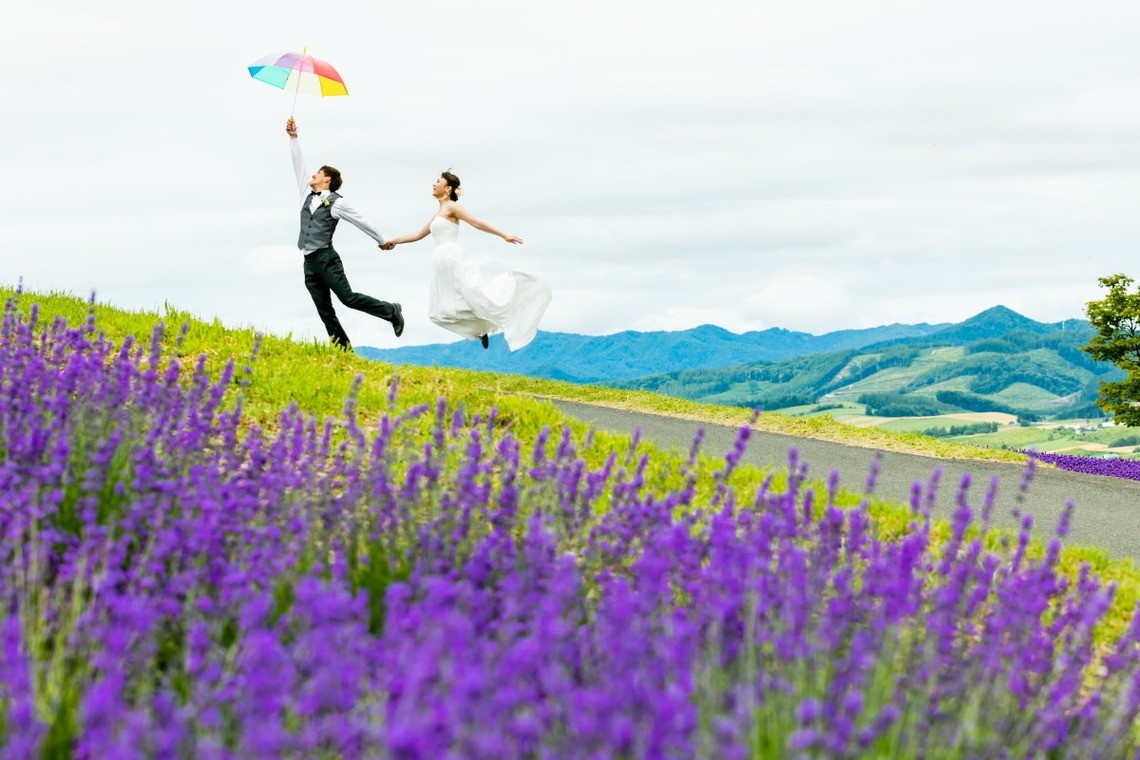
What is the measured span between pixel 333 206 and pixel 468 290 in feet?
6.66

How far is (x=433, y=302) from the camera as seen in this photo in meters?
13.5

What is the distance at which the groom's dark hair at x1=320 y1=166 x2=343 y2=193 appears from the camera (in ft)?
41.6

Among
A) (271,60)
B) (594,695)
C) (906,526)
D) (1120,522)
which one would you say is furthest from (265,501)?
(271,60)

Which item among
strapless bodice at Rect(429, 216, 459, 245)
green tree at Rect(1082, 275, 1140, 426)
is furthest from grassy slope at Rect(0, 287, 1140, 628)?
green tree at Rect(1082, 275, 1140, 426)

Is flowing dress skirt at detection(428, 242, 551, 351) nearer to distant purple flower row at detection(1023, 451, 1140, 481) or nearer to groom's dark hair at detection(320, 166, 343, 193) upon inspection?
groom's dark hair at detection(320, 166, 343, 193)

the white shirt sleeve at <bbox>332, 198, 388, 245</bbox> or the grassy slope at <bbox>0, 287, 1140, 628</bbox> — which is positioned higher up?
the white shirt sleeve at <bbox>332, 198, 388, 245</bbox>

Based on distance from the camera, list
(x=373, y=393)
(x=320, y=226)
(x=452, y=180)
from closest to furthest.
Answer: (x=373, y=393)
(x=320, y=226)
(x=452, y=180)

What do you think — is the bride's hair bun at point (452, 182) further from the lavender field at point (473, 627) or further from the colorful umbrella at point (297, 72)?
the lavender field at point (473, 627)

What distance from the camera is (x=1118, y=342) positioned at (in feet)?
108

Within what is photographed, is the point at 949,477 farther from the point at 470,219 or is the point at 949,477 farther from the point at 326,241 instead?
the point at 326,241

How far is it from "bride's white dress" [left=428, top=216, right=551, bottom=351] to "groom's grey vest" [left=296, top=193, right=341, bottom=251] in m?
1.33

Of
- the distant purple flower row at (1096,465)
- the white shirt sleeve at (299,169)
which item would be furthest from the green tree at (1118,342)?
the white shirt sleeve at (299,169)

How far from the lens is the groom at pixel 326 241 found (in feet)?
40.9

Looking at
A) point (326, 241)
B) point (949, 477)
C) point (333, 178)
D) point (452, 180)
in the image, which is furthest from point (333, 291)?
point (949, 477)
